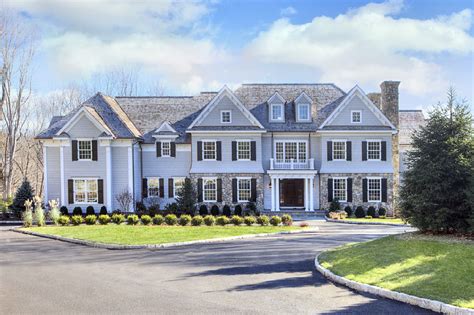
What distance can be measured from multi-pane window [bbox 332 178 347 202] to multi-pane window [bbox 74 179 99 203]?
56.4 feet

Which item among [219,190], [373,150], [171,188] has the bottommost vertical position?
[219,190]

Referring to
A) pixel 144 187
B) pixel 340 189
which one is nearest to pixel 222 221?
pixel 144 187

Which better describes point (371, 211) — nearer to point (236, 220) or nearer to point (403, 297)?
point (236, 220)

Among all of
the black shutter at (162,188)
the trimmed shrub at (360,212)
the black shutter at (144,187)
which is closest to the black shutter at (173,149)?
the black shutter at (162,188)

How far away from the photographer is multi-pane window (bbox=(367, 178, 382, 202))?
32375mm

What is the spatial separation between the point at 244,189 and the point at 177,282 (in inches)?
842

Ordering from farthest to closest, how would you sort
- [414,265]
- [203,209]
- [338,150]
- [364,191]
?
[338,150]
[364,191]
[203,209]
[414,265]

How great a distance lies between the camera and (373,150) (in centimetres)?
3253

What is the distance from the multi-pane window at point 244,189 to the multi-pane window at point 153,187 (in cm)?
615

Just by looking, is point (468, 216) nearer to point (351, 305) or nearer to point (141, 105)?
point (351, 305)

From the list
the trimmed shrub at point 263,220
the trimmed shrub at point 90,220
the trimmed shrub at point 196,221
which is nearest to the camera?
the trimmed shrub at point 263,220

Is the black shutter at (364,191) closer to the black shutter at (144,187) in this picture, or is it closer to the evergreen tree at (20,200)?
the black shutter at (144,187)

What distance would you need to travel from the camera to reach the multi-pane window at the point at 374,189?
32.4 m

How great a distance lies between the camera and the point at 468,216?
1397 centimetres
